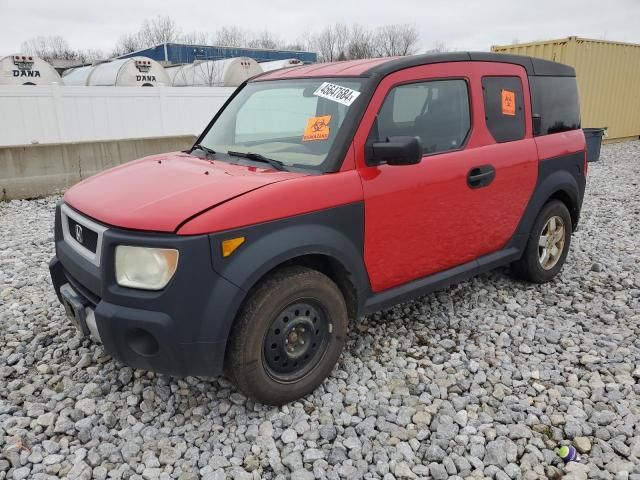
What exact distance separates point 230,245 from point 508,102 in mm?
2512

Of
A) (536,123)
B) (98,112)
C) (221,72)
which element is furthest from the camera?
(221,72)

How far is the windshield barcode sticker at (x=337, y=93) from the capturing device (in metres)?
3.01

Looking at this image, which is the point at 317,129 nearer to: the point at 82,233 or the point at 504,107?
the point at 82,233

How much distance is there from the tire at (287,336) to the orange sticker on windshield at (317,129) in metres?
0.80

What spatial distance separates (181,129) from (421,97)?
10853mm

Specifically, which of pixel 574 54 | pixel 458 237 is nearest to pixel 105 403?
pixel 458 237

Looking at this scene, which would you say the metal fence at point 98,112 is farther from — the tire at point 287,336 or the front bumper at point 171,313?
the tire at point 287,336

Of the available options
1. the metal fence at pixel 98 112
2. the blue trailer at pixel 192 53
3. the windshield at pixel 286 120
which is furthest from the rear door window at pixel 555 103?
the blue trailer at pixel 192 53

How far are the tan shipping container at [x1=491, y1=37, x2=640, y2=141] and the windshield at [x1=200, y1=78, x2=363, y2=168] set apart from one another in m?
11.5

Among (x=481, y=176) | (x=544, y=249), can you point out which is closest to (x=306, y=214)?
(x=481, y=176)

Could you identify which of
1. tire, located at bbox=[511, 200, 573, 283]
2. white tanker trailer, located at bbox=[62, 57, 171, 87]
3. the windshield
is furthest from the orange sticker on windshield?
white tanker trailer, located at bbox=[62, 57, 171, 87]

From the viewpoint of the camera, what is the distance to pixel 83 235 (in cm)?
278

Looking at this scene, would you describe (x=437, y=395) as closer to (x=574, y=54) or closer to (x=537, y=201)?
(x=537, y=201)

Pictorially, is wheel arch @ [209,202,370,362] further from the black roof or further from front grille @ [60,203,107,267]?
the black roof
